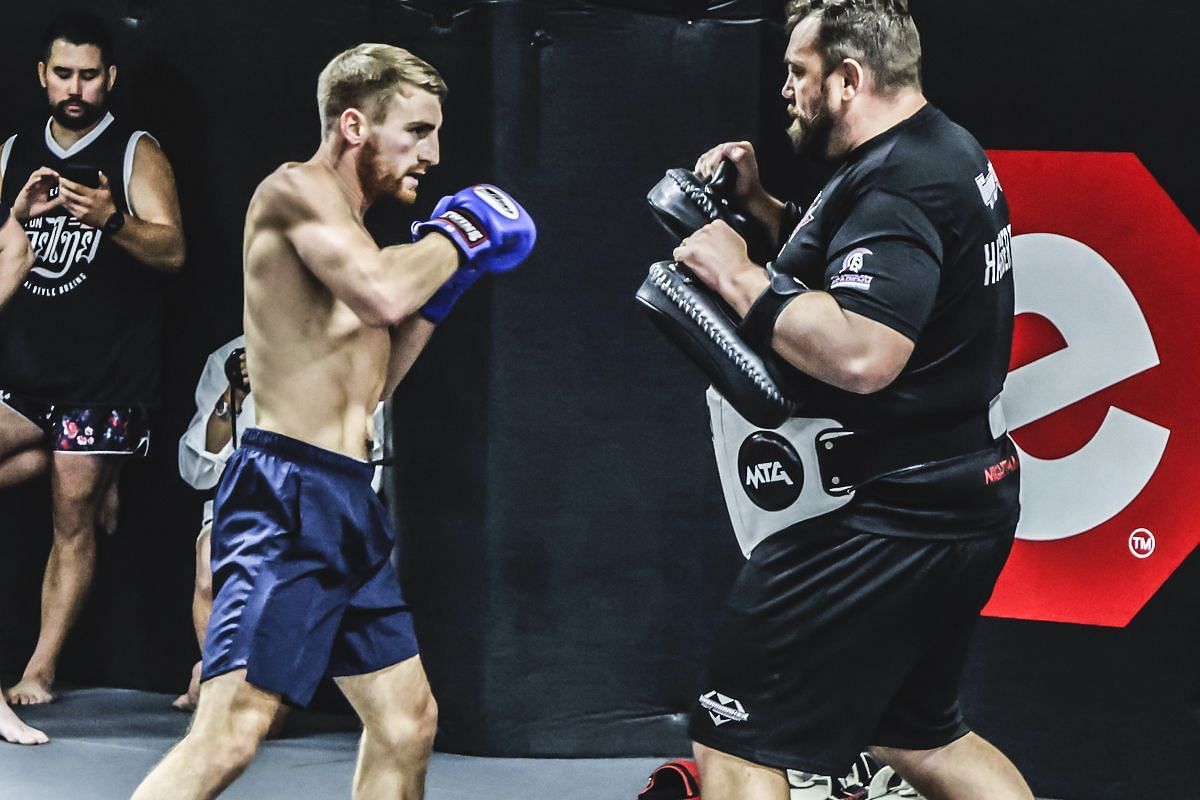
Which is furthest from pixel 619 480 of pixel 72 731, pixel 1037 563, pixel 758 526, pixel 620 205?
pixel 72 731

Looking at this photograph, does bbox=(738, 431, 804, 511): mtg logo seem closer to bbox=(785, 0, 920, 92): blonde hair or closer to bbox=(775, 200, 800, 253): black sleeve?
bbox=(775, 200, 800, 253): black sleeve

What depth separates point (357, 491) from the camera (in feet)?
10.3

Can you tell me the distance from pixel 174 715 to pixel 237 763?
2.10 metres

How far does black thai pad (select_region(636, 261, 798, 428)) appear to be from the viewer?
2.71 metres

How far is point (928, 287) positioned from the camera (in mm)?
2596

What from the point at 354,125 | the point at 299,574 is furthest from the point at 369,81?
the point at 299,574

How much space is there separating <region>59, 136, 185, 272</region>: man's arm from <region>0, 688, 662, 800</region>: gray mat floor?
141 cm

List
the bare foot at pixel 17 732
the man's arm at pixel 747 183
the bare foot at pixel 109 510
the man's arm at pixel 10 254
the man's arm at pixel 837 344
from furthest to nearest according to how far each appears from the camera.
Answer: the bare foot at pixel 109 510, the bare foot at pixel 17 732, the man's arm at pixel 10 254, the man's arm at pixel 747 183, the man's arm at pixel 837 344

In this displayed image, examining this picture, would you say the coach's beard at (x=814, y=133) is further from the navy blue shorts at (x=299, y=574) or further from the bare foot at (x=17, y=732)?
the bare foot at (x=17, y=732)

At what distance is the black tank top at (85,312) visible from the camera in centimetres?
493

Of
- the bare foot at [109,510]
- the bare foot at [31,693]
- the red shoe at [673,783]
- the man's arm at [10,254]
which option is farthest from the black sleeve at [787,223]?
the bare foot at [31,693]

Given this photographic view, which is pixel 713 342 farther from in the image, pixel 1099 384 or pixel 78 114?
pixel 78 114

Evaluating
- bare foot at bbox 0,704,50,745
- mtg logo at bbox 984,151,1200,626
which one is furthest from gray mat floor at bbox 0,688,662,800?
mtg logo at bbox 984,151,1200,626

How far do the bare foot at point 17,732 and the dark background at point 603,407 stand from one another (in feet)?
3.72
